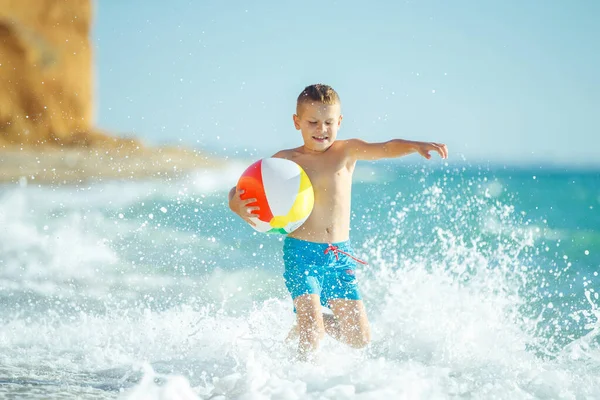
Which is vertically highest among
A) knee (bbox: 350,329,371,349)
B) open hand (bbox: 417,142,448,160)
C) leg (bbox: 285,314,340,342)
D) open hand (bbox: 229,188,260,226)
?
open hand (bbox: 417,142,448,160)

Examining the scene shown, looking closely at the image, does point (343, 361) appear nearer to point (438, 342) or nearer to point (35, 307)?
point (438, 342)

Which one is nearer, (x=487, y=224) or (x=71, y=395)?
(x=71, y=395)

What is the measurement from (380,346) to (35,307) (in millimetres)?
2500

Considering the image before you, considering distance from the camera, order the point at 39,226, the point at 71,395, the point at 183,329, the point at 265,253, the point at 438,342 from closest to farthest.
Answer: the point at 71,395, the point at 438,342, the point at 183,329, the point at 265,253, the point at 39,226

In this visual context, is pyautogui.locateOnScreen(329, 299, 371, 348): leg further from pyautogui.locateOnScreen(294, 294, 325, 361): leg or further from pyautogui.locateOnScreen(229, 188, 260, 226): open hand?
pyautogui.locateOnScreen(229, 188, 260, 226): open hand

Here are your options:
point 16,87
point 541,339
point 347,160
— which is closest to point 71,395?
point 347,160

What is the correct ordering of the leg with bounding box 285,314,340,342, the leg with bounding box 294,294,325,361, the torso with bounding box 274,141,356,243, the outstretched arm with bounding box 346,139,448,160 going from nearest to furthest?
the leg with bounding box 294,294,325,361 < the outstretched arm with bounding box 346,139,448,160 < the torso with bounding box 274,141,356,243 < the leg with bounding box 285,314,340,342

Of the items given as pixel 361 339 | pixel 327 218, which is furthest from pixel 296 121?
pixel 361 339

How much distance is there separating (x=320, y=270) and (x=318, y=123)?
2.70 ft

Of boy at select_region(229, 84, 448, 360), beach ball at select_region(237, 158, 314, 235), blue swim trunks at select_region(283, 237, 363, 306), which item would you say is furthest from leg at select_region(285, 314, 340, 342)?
beach ball at select_region(237, 158, 314, 235)

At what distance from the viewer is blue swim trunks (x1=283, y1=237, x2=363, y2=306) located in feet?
13.5

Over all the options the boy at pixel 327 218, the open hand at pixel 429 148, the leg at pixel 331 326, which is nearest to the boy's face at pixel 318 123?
the boy at pixel 327 218

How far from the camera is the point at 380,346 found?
185 inches

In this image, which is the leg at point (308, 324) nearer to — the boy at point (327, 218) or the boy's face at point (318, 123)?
the boy at point (327, 218)
